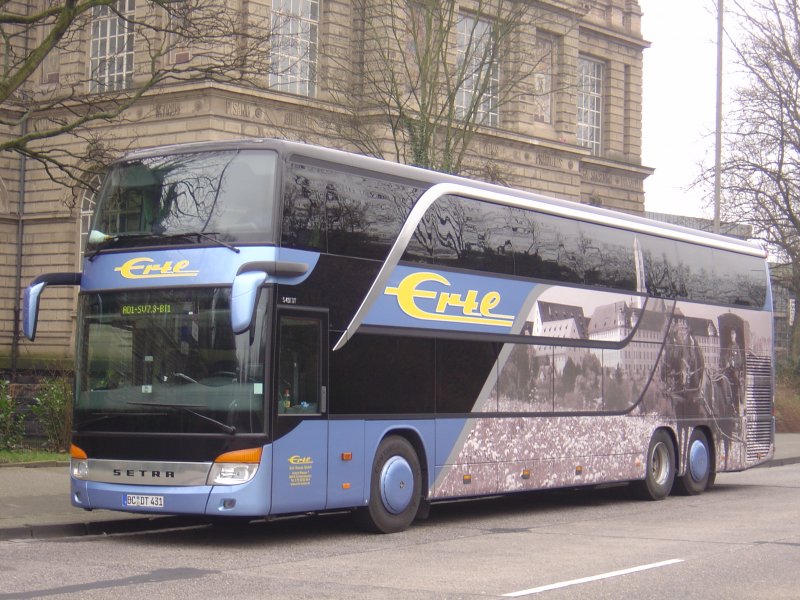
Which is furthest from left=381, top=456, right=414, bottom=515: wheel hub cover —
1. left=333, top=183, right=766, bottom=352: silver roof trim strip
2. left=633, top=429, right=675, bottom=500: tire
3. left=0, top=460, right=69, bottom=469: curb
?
left=0, top=460, right=69, bottom=469: curb

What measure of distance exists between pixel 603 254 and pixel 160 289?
7017 mm

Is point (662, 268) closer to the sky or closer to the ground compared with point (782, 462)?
closer to the sky

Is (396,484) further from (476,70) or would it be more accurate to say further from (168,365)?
(476,70)

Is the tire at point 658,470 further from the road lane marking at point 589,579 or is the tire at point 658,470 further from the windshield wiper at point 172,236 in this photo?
the windshield wiper at point 172,236

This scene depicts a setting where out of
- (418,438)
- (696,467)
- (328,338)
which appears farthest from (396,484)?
(696,467)

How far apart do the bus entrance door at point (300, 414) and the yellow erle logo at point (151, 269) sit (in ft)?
3.50

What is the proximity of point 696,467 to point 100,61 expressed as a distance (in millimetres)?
17212

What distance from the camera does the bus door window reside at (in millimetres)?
12258

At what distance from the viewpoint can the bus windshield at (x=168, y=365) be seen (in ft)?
39.4

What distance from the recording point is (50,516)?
13.9 m

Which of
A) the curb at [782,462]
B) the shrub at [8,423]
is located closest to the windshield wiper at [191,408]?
the shrub at [8,423]

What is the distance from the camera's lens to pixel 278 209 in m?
12.3

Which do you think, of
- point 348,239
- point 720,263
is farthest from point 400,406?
point 720,263

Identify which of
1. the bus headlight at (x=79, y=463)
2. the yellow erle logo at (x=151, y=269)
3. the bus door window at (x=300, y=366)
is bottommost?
the bus headlight at (x=79, y=463)
